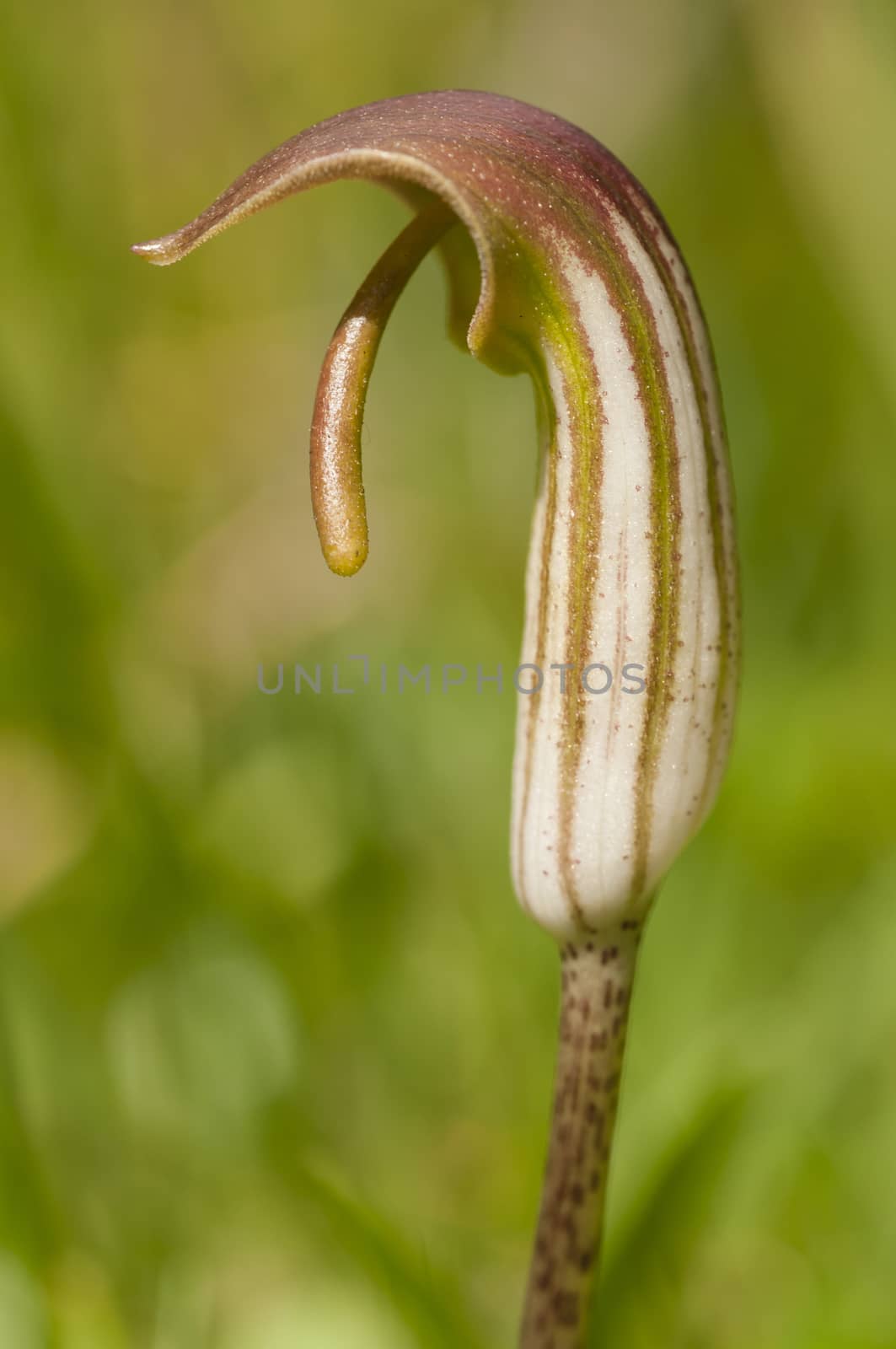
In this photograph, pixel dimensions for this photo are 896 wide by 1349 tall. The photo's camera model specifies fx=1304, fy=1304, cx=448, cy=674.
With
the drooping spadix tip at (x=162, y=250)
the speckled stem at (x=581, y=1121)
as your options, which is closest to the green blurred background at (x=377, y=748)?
the speckled stem at (x=581, y=1121)

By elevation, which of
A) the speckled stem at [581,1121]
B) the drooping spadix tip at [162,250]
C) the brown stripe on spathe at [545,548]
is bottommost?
the speckled stem at [581,1121]

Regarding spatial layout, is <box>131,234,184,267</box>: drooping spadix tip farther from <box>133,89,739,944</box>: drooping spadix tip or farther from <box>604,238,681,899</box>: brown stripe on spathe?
<box>604,238,681,899</box>: brown stripe on spathe

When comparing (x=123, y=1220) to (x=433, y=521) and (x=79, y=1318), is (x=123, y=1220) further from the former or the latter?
(x=433, y=521)

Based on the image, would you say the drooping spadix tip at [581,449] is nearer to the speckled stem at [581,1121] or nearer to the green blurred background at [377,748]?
the speckled stem at [581,1121]

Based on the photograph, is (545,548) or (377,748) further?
(377,748)

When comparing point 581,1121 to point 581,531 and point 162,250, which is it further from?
point 162,250

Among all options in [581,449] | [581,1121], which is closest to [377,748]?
[581,1121]

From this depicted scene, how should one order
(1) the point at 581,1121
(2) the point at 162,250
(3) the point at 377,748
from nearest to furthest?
(2) the point at 162,250
(1) the point at 581,1121
(3) the point at 377,748
